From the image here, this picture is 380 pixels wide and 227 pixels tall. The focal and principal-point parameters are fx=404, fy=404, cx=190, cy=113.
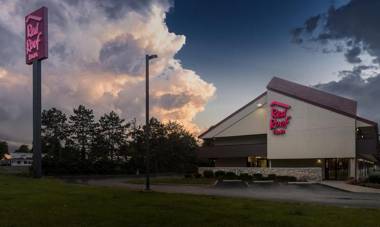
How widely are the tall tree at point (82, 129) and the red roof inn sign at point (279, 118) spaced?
105ft

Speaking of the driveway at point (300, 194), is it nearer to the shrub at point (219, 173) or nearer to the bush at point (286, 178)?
the bush at point (286, 178)

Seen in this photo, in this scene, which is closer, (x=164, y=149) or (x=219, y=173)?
(x=219, y=173)

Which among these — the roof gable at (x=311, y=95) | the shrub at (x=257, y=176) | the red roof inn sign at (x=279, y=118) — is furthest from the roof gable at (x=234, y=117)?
the shrub at (x=257, y=176)

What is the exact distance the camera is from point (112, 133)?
220 feet

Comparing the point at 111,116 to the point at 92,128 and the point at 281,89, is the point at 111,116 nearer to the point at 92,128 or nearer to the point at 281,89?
the point at 92,128

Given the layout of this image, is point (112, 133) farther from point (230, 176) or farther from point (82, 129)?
point (230, 176)

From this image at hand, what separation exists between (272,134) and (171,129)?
32908mm

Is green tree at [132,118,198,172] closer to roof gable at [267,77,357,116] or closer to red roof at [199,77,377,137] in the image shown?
red roof at [199,77,377,137]

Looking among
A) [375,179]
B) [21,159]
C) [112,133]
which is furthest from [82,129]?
[21,159]

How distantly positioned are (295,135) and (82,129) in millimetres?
36390

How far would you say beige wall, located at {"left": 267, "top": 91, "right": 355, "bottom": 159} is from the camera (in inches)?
1591

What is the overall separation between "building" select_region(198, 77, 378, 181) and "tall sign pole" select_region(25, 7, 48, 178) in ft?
65.3

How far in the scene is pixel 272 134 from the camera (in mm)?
45906

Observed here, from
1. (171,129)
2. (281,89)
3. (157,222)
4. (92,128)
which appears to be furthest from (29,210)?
(171,129)
